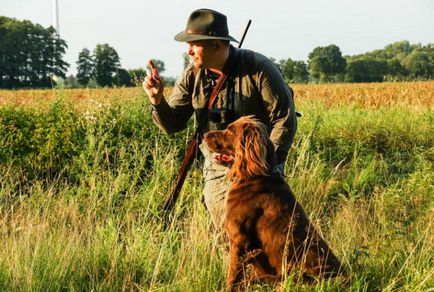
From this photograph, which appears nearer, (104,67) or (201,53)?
(201,53)

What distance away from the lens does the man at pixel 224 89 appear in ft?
12.5

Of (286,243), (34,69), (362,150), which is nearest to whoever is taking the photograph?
(286,243)

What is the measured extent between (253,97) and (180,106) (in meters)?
0.74

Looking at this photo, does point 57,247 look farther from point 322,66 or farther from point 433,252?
point 322,66

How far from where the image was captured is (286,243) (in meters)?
2.99

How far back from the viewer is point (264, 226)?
323 cm

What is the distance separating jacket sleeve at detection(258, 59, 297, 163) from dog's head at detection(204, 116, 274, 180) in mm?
327

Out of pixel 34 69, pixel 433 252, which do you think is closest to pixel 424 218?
pixel 433 252

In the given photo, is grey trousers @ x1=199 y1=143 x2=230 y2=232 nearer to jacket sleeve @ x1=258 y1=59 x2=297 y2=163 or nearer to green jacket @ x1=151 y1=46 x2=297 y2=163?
green jacket @ x1=151 y1=46 x2=297 y2=163

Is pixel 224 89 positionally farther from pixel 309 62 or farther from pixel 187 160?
pixel 309 62

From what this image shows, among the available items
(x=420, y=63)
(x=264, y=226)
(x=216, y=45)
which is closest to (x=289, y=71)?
(x=216, y=45)

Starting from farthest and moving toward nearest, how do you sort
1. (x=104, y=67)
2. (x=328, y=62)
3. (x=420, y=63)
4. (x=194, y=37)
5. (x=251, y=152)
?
(x=328, y=62) < (x=420, y=63) < (x=104, y=67) < (x=194, y=37) < (x=251, y=152)

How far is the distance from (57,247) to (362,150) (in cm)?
Answer: 595

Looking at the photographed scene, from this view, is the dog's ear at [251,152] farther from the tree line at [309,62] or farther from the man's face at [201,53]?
the tree line at [309,62]
